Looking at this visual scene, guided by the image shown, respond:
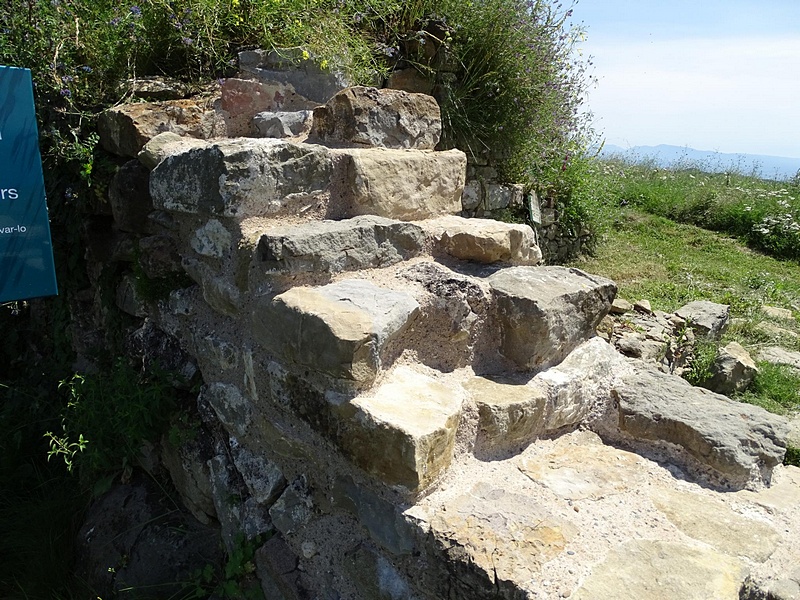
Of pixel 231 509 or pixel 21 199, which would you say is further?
pixel 21 199

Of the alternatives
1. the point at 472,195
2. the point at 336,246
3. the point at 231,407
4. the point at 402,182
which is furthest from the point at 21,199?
the point at 472,195

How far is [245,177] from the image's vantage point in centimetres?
173

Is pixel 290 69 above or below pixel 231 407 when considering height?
above

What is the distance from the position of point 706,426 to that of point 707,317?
304cm

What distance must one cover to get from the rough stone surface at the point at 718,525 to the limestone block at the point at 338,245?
999 millimetres

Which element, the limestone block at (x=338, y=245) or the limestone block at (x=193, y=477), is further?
the limestone block at (x=193, y=477)

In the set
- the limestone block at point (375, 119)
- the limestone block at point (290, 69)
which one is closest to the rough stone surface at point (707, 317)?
the limestone block at point (375, 119)

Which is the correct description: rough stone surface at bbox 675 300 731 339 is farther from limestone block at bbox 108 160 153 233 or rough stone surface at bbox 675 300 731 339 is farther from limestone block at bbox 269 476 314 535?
limestone block at bbox 108 160 153 233

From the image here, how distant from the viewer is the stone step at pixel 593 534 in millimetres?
1211

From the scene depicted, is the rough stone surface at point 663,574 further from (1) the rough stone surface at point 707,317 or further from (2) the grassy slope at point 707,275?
(1) the rough stone surface at point 707,317

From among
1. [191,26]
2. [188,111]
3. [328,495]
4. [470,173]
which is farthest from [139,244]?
[470,173]

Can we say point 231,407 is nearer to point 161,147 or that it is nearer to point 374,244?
point 374,244

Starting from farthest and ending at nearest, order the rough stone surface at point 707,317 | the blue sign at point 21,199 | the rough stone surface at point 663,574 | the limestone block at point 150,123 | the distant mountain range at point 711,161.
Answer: the distant mountain range at point 711,161, the rough stone surface at point 707,317, the limestone block at point 150,123, the blue sign at point 21,199, the rough stone surface at point 663,574

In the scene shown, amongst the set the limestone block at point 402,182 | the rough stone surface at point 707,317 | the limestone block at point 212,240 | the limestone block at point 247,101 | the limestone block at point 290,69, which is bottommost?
the rough stone surface at point 707,317
